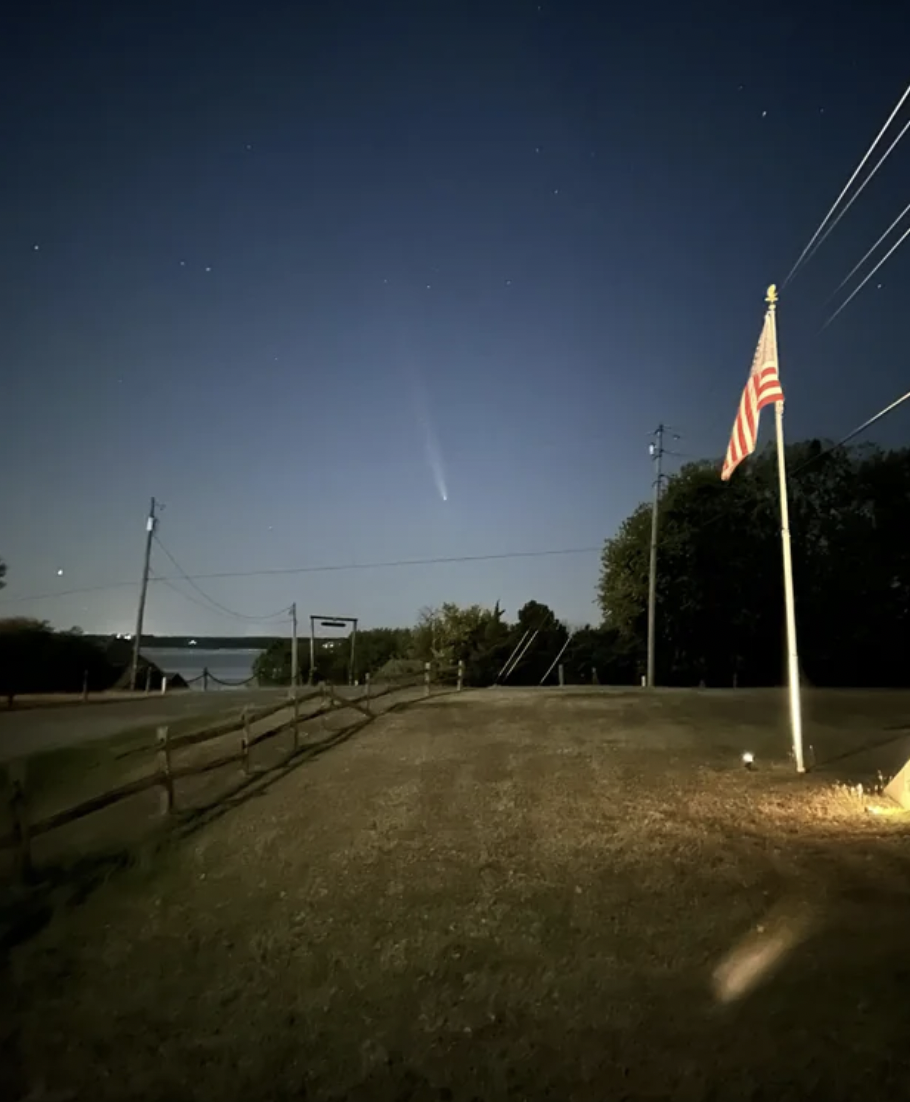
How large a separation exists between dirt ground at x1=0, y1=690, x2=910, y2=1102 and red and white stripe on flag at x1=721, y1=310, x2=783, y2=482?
5660mm

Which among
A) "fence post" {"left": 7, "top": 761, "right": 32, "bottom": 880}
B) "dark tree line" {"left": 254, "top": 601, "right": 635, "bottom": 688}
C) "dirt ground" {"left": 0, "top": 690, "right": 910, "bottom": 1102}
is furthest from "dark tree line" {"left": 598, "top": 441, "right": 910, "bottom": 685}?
"fence post" {"left": 7, "top": 761, "right": 32, "bottom": 880}

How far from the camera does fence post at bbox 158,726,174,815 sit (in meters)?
11.5

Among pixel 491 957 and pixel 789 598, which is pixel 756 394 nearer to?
pixel 789 598

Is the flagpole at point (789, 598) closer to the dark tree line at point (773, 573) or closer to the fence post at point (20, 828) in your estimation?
the fence post at point (20, 828)

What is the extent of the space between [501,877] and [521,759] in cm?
799

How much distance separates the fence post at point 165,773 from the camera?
37.7ft

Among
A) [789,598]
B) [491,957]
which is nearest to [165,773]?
[491,957]

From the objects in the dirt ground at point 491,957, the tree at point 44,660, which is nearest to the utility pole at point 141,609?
the tree at point 44,660

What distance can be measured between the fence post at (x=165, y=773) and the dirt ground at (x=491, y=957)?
28.1 inches

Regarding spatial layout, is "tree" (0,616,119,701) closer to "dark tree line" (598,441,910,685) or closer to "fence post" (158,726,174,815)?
"dark tree line" (598,441,910,685)

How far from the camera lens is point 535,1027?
557 centimetres

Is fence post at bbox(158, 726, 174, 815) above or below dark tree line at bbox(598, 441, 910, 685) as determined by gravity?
below

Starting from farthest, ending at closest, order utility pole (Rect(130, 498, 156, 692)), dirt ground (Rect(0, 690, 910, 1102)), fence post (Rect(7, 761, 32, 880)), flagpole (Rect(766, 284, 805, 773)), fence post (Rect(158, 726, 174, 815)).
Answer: utility pole (Rect(130, 498, 156, 692)) < flagpole (Rect(766, 284, 805, 773)) < fence post (Rect(158, 726, 174, 815)) < fence post (Rect(7, 761, 32, 880)) < dirt ground (Rect(0, 690, 910, 1102))

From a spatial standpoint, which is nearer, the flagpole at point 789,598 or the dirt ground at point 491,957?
the dirt ground at point 491,957
